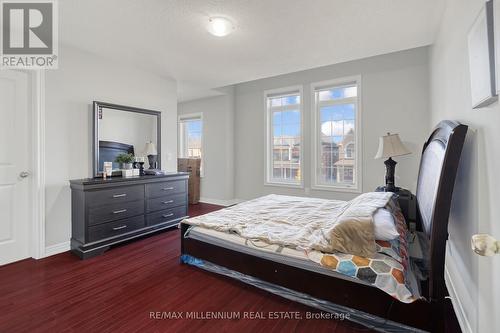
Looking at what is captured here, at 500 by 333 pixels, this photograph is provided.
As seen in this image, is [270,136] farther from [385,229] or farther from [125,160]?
[385,229]

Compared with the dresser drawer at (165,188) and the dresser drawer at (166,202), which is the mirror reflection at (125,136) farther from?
the dresser drawer at (166,202)

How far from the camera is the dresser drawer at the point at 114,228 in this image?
2791 mm

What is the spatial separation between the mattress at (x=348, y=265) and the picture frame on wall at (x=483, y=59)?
3.50ft

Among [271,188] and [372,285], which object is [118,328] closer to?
[372,285]

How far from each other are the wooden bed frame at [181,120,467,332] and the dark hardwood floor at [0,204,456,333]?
7.1 inches

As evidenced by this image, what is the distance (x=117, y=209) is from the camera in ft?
9.88

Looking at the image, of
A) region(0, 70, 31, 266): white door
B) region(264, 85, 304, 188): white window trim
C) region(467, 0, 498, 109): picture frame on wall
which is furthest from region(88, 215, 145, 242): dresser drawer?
region(467, 0, 498, 109): picture frame on wall

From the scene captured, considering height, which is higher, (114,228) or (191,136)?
(191,136)

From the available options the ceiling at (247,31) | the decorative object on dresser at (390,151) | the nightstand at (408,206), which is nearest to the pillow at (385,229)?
the nightstand at (408,206)

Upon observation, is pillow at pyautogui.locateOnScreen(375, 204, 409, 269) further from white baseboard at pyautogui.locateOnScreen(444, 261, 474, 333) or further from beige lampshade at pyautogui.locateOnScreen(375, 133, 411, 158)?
beige lampshade at pyautogui.locateOnScreen(375, 133, 411, 158)

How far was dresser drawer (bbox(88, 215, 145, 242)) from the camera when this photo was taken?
2791 mm

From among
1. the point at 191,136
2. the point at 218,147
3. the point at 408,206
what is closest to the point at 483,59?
the point at 408,206

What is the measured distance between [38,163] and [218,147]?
3.29m

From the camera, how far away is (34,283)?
2197mm
